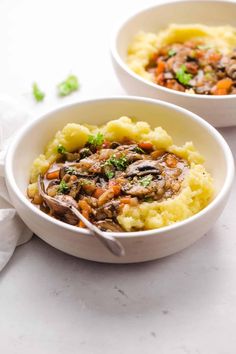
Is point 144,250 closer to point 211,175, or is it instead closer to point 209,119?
point 211,175

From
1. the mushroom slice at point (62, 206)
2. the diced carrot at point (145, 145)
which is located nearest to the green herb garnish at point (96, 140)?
the diced carrot at point (145, 145)

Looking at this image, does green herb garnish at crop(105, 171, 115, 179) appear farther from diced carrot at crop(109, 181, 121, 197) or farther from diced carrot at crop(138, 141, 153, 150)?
diced carrot at crop(138, 141, 153, 150)

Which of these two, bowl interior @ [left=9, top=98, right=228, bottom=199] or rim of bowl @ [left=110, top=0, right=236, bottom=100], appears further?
rim of bowl @ [left=110, top=0, right=236, bottom=100]

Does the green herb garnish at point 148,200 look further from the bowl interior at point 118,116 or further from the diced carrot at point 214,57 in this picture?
the diced carrot at point 214,57

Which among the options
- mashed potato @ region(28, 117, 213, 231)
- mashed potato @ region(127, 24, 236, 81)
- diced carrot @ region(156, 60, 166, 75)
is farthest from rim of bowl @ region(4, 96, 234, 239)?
mashed potato @ region(127, 24, 236, 81)

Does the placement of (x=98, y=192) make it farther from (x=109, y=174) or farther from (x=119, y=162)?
(x=119, y=162)

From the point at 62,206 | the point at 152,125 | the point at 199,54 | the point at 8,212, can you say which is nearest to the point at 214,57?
the point at 199,54

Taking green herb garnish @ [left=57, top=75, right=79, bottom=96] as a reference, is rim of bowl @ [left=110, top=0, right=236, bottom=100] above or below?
above
